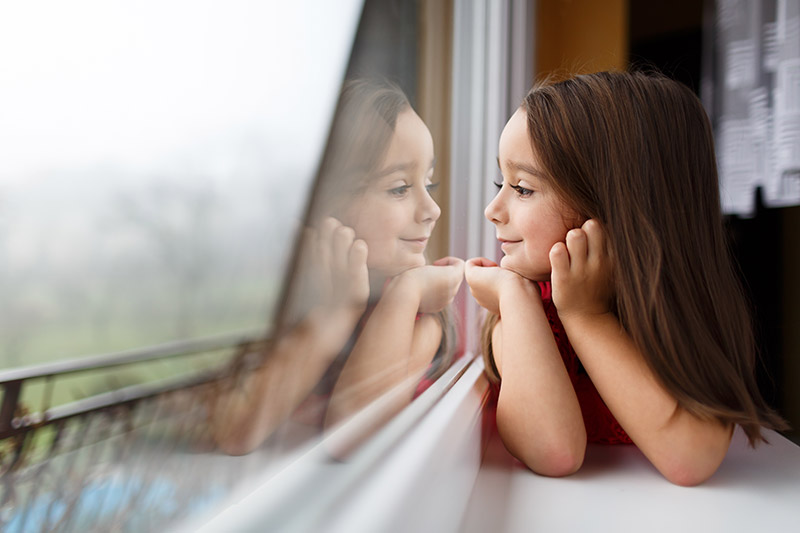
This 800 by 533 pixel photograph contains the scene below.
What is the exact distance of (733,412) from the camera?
1.88 feet

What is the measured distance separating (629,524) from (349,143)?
42 cm

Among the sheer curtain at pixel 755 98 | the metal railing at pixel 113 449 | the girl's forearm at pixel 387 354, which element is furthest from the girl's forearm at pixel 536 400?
the sheer curtain at pixel 755 98

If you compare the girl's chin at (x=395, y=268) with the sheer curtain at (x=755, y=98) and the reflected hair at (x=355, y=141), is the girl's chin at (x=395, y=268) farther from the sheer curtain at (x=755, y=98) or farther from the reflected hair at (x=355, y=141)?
the sheer curtain at (x=755, y=98)

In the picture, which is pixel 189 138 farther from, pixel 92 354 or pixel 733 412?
pixel 733 412

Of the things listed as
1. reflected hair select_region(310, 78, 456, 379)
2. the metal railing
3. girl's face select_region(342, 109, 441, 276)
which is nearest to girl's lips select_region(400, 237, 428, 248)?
girl's face select_region(342, 109, 441, 276)

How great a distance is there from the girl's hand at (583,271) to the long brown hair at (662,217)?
0.6 inches

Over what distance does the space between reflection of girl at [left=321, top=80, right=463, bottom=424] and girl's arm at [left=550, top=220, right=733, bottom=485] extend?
0.16 meters

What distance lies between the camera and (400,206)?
0.49 metres

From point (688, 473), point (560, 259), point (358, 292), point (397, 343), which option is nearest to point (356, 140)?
point (358, 292)

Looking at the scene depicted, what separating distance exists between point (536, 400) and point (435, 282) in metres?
0.18

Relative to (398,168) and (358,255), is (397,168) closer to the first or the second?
(398,168)

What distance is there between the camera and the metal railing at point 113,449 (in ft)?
0.42

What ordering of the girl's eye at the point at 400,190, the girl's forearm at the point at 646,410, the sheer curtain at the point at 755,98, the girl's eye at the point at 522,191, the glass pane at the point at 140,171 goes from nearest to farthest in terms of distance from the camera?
the glass pane at the point at 140,171, the girl's eye at the point at 400,190, the girl's forearm at the point at 646,410, the girl's eye at the point at 522,191, the sheer curtain at the point at 755,98

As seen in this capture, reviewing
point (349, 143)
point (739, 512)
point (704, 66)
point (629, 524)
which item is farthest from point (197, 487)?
point (704, 66)
